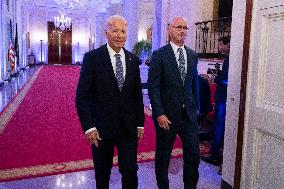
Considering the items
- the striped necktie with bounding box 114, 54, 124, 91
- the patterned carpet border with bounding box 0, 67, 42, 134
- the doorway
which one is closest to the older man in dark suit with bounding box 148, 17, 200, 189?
the striped necktie with bounding box 114, 54, 124, 91

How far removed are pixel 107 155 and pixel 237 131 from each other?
1.22 metres

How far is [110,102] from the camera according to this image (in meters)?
2.62

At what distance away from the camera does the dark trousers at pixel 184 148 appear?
9.97 feet

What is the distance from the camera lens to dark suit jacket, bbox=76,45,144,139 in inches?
102

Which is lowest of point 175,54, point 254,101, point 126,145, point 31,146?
point 31,146

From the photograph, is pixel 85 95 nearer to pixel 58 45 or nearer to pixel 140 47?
pixel 140 47

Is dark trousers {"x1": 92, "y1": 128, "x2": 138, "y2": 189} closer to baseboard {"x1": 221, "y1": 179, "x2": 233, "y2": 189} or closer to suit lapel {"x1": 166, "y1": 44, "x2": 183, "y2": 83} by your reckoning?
suit lapel {"x1": 166, "y1": 44, "x2": 183, "y2": 83}

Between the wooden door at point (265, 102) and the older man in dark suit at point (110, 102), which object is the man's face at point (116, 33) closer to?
the older man in dark suit at point (110, 102)

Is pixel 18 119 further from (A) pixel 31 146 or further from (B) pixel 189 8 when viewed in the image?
(B) pixel 189 8

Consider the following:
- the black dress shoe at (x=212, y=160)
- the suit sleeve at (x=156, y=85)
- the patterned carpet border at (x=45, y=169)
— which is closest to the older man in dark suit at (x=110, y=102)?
the suit sleeve at (x=156, y=85)

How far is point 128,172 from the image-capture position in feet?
8.84

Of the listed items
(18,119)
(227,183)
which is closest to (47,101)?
(18,119)

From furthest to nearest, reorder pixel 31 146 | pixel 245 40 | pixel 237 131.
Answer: pixel 31 146
pixel 237 131
pixel 245 40

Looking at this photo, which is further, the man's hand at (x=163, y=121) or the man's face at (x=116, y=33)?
the man's hand at (x=163, y=121)
